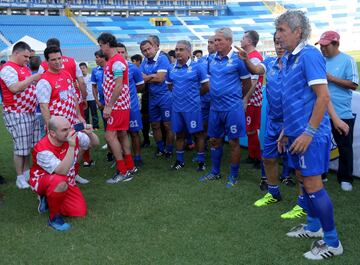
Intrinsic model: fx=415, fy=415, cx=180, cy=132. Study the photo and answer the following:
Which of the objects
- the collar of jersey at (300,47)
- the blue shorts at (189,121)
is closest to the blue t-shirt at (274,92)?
the collar of jersey at (300,47)

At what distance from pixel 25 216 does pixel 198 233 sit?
198 cm

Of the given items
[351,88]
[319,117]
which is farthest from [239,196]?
[319,117]

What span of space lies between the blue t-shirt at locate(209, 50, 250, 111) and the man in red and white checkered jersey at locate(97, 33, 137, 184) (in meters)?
1.23

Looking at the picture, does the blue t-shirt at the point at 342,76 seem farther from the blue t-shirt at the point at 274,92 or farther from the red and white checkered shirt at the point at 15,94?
the red and white checkered shirt at the point at 15,94

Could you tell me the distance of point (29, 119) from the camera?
217 inches

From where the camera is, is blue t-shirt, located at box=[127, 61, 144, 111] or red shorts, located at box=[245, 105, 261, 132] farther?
blue t-shirt, located at box=[127, 61, 144, 111]

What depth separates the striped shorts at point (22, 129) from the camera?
17.8 feet

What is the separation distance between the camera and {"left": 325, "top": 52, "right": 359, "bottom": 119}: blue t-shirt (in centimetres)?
480

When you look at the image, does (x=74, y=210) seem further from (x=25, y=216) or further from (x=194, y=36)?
(x=194, y=36)

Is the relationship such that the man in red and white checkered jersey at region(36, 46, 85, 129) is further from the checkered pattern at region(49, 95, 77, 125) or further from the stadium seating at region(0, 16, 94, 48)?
the stadium seating at region(0, 16, 94, 48)

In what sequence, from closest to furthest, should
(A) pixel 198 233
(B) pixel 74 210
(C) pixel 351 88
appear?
(A) pixel 198 233
(B) pixel 74 210
(C) pixel 351 88

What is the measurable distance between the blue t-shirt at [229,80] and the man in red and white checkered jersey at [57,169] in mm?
1862

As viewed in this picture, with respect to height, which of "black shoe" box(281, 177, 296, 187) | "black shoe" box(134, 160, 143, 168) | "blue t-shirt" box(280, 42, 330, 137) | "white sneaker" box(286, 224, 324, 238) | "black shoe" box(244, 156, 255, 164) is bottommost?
"black shoe" box(134, 160, 143, 168)

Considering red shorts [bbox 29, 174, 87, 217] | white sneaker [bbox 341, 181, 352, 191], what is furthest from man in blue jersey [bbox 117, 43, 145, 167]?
white sneaker [bbox 341, 181, 352, 191]
